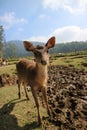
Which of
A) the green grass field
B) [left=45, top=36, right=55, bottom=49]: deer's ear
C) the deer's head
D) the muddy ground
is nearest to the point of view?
the deer's head

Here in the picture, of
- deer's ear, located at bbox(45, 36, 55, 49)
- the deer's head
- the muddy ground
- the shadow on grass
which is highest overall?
deer's ear, located at bbox(45, 36, 55, 49)

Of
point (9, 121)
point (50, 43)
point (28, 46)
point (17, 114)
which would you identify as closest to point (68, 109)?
point (17, 114)

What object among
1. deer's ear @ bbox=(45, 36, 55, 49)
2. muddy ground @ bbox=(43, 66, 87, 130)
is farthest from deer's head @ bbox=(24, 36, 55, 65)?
muddy ground @ bbox=(43, 66, 87, 130)

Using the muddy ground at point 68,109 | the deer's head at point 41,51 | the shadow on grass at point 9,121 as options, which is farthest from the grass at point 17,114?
the deer's head at point 41,51

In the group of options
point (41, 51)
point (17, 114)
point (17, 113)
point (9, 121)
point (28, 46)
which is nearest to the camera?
point (41, 51)

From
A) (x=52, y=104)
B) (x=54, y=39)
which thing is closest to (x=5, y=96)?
(x=52, y=104)

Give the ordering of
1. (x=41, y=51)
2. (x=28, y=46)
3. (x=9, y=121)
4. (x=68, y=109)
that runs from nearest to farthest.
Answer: (x=41, y=51) < (x=28, y=46) < (x=9, y=121) < (x=68, y=109)

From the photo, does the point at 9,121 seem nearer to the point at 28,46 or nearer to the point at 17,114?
the point at 17,114

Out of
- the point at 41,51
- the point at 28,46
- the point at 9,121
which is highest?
the point at 28,46

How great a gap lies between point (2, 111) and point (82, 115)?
3.77 m

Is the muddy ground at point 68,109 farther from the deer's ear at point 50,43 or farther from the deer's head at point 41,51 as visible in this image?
the deer's ear at point 50,43

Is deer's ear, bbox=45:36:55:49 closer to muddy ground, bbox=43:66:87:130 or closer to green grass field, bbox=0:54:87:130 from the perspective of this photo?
muddy ground, bbox=43:66:87:130

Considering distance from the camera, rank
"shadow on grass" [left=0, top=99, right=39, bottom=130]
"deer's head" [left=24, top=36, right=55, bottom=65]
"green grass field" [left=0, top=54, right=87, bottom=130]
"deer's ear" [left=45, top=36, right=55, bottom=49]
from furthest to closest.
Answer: "deer's ear" [left=45, top=36, right=55, bottom=49], "green grass field" [left=0, top=54, right=87, bottom=130], "shadow on grass" [left=0, top=99, right=39, bottom=130], "deer's head" [left=24, top=36, right=55, bottom=65]

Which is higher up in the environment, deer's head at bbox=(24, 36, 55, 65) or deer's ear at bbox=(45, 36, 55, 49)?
deer's ear at bbox=(45, 36, 55, 49)
